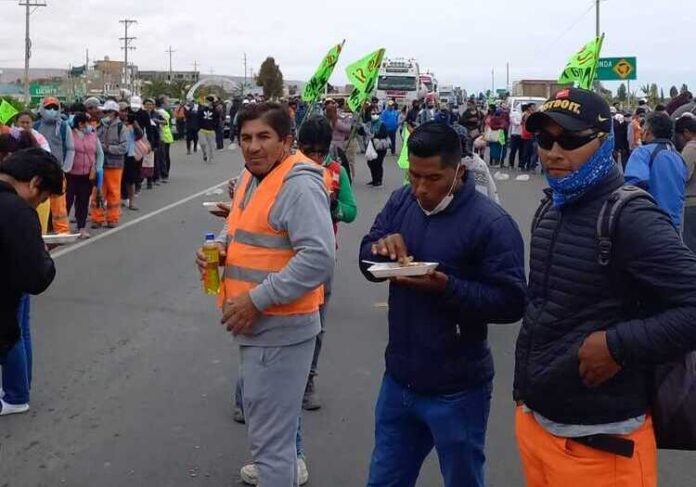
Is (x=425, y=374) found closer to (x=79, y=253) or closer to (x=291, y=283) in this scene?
(x=291, y=283)

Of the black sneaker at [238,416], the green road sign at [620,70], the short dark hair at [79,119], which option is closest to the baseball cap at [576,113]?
the black sneaker at [238,416]

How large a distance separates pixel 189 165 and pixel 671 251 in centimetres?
2160

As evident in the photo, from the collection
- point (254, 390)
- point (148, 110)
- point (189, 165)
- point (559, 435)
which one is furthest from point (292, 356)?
point (189, 165)

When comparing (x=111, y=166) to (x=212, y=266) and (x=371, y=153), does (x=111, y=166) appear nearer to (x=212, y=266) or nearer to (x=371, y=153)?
(x=371, y=153)

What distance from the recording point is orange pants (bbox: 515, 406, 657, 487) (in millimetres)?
2443

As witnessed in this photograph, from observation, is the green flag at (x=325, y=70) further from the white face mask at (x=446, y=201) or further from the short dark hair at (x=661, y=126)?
the white face mask at (x=446, y=201)

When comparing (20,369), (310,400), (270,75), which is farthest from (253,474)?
(270,75)

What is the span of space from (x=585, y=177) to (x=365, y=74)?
983cm

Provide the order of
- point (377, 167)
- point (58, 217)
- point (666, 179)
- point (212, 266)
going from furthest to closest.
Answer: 1. point (377, 167)
2. point (58, 217)
3. point (666, 179)
4. point (212, 266)

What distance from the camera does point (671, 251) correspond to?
2.29 m

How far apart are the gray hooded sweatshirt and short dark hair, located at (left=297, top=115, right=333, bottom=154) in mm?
1723

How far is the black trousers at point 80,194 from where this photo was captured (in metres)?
11.5

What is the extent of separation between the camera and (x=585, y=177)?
2.46 metres

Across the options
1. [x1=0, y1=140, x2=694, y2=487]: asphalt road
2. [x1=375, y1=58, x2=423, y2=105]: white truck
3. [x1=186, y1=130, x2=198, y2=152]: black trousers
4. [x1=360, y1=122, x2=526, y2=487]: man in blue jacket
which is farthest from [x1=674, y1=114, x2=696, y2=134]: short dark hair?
[x1=375, y1=58, x2=423, y2=105]: white truck
